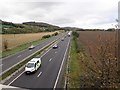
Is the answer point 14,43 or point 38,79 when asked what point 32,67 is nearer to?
point 38,79

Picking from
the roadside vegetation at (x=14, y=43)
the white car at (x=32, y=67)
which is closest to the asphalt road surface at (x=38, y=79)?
the white car at (x=32, y=67)

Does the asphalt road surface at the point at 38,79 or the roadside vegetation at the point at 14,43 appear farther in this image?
the roadside vegetation at the point at 14,43

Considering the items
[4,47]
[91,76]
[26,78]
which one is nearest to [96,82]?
[91,76]

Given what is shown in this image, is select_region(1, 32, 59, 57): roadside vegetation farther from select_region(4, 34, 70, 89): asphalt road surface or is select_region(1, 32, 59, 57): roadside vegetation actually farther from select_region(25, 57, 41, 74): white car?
select_region(4, 34, 70, 89): asphalt road surface

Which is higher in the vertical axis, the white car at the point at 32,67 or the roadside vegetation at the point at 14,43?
the roadside vegetation at the point at 14,43

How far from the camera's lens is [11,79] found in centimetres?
2395

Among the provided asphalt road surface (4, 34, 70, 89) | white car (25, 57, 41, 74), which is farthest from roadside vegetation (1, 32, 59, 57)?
asphalt road surface (4, 34, 70, 89)

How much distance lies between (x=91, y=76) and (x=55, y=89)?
984 cm

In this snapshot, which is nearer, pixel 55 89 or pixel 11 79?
pixel 55 89

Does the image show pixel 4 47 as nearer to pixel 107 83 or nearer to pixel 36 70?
pixel 36 70

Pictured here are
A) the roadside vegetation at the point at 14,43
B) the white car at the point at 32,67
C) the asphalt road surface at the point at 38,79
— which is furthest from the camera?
the roadside vegetation at the point at 14,43

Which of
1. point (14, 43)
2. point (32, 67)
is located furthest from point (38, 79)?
point (14, 43)

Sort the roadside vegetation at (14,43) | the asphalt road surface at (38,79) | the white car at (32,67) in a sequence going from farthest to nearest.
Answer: the roadside vegetation at (14,43) → the white car at (32,67) → the asphalt road surface at (38,79)

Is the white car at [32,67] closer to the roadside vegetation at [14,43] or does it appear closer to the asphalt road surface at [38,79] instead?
the asphalt road surface at [38,79]
